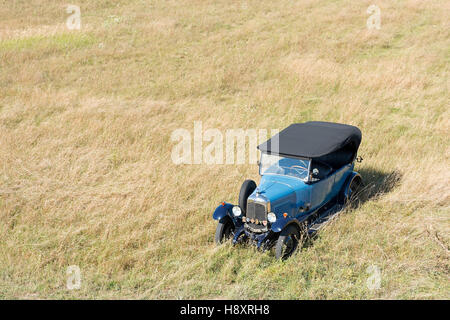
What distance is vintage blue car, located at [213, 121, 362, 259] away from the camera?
8047 mm

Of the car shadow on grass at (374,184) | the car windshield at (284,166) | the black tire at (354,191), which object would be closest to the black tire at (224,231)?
the car windshield at (284,166)

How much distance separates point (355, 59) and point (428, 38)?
409 cm

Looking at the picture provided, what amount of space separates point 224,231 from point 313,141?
281cm

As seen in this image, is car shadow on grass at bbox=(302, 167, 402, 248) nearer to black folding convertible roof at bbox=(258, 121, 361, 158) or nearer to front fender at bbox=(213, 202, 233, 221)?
black folding convertible roof at bbox=(258, 121, 361, 158)

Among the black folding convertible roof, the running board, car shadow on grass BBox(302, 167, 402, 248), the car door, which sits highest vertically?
the black folding convertible roof

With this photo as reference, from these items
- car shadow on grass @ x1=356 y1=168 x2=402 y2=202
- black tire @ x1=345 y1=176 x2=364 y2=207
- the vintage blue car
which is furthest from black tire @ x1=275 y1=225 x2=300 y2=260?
car shadow on grass @ x1=356 y1=168 x2=402 y2=202

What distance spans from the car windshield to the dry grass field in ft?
4.12

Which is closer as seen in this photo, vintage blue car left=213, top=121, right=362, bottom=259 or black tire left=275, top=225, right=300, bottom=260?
black tire left=275, top=225, right=300, bottom=260

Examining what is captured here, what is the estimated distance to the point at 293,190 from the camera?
332 inches

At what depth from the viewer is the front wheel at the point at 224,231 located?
8.30 m

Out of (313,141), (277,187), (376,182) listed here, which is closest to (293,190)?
(277,187)

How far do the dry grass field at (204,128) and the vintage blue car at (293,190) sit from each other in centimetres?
37

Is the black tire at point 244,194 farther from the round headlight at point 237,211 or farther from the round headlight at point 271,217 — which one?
the round headlight at point 271,217

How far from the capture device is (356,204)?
32.6 ft
